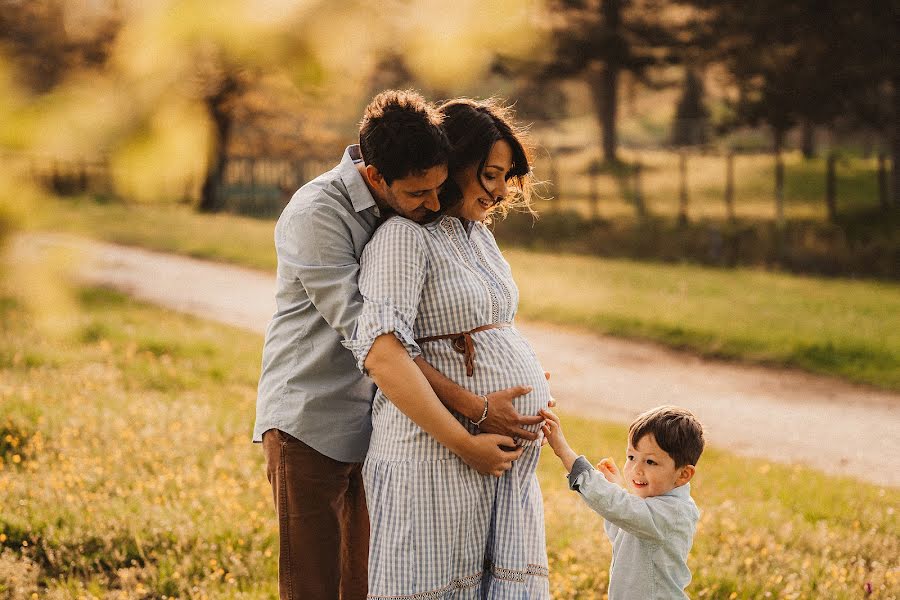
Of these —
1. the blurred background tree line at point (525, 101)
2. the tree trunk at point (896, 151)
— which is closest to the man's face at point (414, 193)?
the blurred background tree line at point (525, 101)

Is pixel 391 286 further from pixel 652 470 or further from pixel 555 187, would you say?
pixel 555 187

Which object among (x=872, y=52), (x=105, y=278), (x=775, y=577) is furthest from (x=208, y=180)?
(x=872, y=52)

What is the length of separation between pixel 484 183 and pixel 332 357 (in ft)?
2.19

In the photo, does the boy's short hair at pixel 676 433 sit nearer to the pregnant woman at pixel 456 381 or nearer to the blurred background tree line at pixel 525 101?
the pregnant woman at pixel 456 381

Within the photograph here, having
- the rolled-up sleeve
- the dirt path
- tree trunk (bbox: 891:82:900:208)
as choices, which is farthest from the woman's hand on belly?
tree trunk (bbox: 891:82:900:208)

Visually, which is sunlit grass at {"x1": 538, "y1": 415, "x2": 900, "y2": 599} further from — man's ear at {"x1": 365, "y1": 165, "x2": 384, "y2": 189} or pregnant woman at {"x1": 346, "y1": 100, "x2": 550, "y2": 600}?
man's ear at {"x1": 365, "y1": 165, "x2": 384, "y2": 189}

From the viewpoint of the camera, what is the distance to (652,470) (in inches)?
111

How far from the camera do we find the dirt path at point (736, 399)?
21.9 feet

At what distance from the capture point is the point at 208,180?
158 cm

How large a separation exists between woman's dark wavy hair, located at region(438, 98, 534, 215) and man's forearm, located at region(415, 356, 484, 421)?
1.58 feet

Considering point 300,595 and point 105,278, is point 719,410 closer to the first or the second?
point 300,595

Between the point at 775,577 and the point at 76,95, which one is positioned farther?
the point at 775,577

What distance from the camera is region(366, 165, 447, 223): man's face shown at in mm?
2482

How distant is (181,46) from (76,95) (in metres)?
0.16
